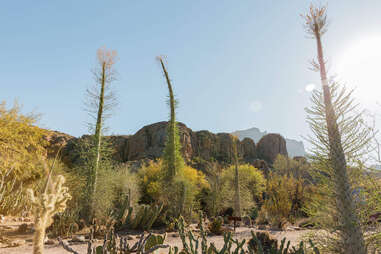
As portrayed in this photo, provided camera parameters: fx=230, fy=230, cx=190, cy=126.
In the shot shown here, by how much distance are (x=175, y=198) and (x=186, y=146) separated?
19.0 m

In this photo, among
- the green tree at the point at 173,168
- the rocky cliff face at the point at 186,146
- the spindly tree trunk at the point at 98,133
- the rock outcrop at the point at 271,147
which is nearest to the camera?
the spindly tree trunk at the point at 98,133

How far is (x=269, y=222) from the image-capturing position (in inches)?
402

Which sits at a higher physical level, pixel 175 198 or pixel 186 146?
pixel 186 146

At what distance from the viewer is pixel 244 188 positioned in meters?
14.4

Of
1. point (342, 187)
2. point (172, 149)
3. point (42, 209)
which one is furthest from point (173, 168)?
point (42, 209)

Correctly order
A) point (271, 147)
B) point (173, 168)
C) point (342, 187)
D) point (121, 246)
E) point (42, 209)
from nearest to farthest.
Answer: point (42, 209) → point (121, 246) → point (342, 187) → point (173, 168) → point (271, 147)

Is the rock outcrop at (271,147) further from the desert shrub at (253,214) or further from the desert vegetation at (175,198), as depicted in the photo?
the desert shrub at (253,214)

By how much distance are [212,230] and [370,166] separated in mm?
5906

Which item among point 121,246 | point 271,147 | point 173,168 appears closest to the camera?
point 121,246

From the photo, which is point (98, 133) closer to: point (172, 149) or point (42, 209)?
point (172, 149)

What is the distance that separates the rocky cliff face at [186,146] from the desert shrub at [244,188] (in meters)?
4.29

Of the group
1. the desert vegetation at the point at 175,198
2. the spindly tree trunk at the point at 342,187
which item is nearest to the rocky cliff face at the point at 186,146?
the desert vegetation at the point at 175,198

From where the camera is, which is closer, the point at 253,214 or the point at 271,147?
the point at 253,214

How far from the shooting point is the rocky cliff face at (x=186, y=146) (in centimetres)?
2477
